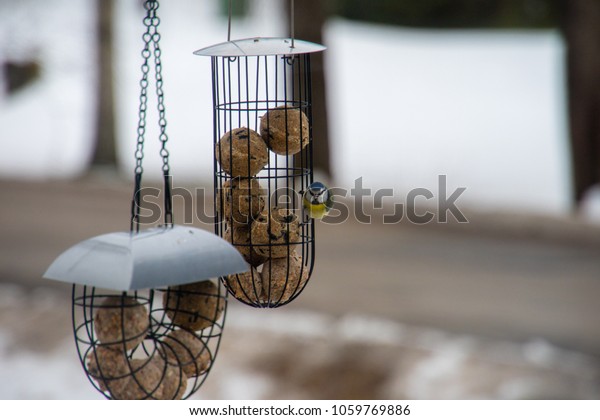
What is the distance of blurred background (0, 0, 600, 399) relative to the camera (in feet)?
15.8

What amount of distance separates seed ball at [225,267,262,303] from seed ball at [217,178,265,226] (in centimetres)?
15

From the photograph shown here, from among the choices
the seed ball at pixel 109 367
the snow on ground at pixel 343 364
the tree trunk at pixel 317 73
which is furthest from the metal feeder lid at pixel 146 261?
the tree trunk at pixel 317 73

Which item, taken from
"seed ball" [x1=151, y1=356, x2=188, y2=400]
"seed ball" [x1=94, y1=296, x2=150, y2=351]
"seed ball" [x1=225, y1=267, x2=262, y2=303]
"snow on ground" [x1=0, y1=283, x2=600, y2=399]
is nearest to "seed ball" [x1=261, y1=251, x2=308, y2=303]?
"seed ball" [x1=225, y1=267, x2=262, y2=303]

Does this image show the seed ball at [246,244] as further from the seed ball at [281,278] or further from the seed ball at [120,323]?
the seed ball at [120,323]

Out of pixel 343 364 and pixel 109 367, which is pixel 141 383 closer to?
pixel 109 367

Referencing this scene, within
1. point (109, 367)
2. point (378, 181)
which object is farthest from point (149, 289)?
point (378, 181)

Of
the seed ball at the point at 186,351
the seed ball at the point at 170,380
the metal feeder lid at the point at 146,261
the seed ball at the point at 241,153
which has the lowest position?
the seed ball at the point at 170,380

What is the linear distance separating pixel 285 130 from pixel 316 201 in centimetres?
23

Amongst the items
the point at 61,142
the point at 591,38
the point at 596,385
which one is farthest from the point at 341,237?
the point at 61,142

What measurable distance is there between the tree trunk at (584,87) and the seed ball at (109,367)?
6.54 m

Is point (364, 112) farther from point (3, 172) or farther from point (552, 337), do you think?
point (552, 337)

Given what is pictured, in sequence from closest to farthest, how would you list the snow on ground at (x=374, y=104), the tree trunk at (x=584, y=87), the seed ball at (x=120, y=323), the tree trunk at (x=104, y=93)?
the seed ball at (x=120, y=323) < the tree trunk at (x=584, y=87) < the tree trunk at (x=104, y=93) < the snow on ground at (x=374, y=104)

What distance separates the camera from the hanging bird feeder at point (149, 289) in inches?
70.9

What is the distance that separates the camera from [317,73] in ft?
27.4
